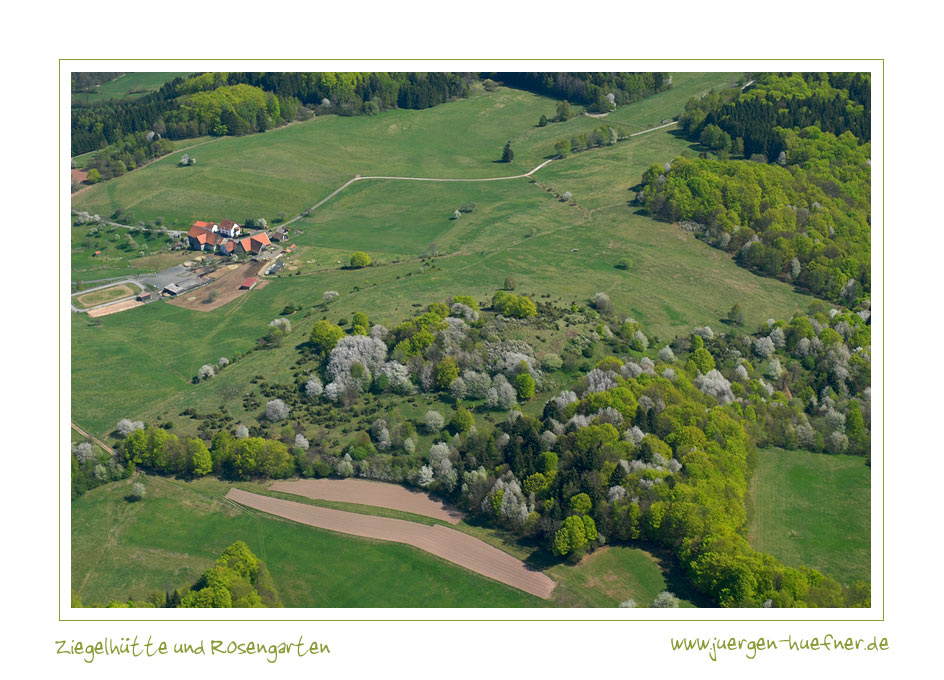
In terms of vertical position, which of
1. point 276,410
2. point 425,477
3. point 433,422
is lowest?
point 425,477

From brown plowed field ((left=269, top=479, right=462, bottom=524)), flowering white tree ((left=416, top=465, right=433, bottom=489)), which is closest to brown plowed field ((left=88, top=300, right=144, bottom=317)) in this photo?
brown plowed field ((left=269, top=479, right=462, bottom=524))

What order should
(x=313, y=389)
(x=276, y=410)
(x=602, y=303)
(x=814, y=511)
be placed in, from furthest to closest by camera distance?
1. (x=602, y=303)
2. (x=313, y=389)
3. (x=276, y=410)
4. (x=814, y=511)

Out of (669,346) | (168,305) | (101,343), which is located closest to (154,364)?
(101,343)

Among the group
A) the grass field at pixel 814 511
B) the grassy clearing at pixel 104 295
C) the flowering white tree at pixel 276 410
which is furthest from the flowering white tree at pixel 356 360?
the grassy clearing at pixel 104 295

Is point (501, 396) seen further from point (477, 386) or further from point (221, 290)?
point (221, 290)

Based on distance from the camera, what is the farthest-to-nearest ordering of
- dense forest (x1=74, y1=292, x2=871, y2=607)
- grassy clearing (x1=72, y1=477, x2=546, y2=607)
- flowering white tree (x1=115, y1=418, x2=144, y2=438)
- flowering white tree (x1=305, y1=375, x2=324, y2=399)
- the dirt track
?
the dirt track, flowering white tree (x1=305, y1=375, x2=324, y2=399), flowering white tree (x1=115, y1=418, x2=144, y2=438), dense forest (x1=74, y1=292, x2=871, y2=607), grassy clearing (x1=72, y1=477, x2=546, y2=607)

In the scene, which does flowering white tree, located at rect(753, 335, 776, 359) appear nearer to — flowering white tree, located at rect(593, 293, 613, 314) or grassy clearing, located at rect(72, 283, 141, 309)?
flowering white tree, located at rect(593, 293, 613, 314)

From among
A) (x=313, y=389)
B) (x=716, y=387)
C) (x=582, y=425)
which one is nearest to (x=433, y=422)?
(x=313, y=389)

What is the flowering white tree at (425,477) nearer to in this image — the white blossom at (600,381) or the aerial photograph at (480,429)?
the aerial photograph at (480,429)

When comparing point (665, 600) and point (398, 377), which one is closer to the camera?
point (665, 600)
